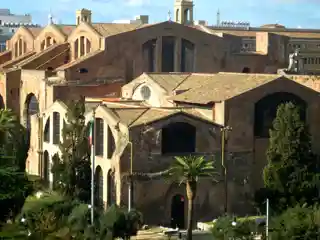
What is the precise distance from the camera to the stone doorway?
150 ft

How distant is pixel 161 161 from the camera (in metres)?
44.9

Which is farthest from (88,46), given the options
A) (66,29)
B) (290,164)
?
(290,164)

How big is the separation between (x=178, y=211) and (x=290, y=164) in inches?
238

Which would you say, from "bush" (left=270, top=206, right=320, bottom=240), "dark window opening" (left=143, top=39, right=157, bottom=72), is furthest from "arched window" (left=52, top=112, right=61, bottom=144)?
"bush" (left=270, top=206, right=320, bottom=240)

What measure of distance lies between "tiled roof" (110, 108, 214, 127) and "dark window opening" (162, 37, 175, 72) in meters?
14.4

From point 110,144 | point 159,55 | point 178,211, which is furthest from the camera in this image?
point 159,55

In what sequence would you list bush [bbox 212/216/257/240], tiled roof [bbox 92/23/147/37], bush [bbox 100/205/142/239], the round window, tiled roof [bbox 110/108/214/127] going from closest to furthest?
bush [bbox 212/216/257/240] < bush [bbox 100/205/142/239] < tiled roof [bbox 110/108/214/127] < the round window < tiled roof [bbox 92/23/147/37]

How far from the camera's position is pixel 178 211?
150 feet

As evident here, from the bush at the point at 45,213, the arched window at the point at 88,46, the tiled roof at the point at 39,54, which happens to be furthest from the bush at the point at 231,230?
the tiled roof at the point at 39,54

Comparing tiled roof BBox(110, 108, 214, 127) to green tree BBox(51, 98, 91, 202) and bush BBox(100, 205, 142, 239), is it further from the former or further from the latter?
bush BBox(100, 205, 142, 239)

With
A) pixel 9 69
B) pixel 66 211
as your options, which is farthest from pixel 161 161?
pixel 9 69

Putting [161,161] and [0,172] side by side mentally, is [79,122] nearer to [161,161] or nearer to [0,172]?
[161,161]

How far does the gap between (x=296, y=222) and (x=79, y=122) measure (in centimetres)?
1545

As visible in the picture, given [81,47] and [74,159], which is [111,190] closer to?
[74,159]
